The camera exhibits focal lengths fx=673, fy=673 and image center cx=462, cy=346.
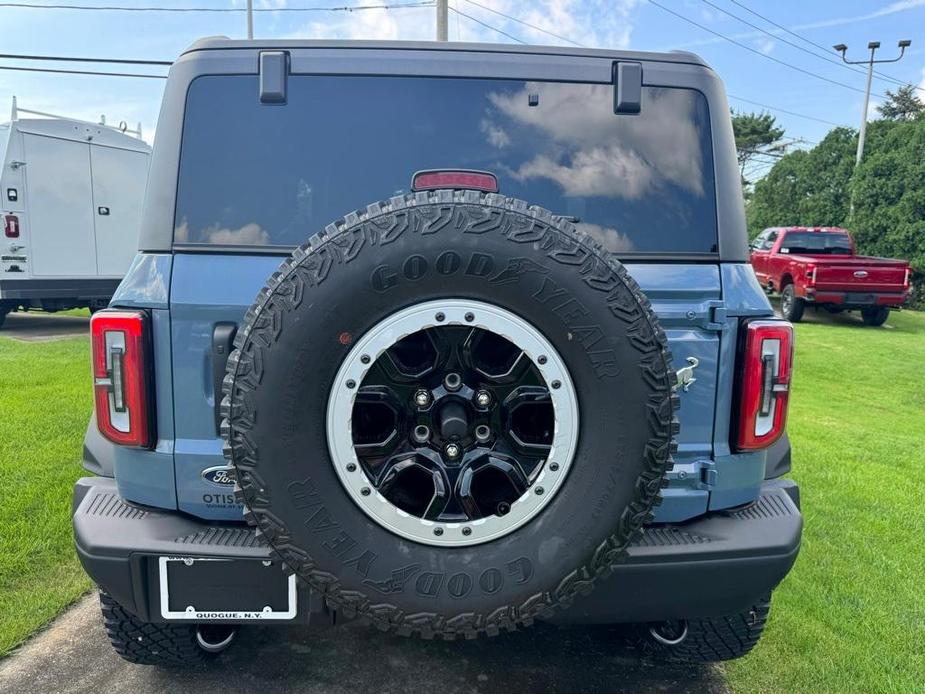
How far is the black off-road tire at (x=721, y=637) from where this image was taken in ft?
7.68

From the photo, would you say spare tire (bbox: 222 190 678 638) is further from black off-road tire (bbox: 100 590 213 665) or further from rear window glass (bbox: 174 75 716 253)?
black off-road tire (bbox: 100 590 213 665)

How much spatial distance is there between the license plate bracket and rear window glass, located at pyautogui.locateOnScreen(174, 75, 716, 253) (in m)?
0.94

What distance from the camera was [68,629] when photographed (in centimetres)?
272

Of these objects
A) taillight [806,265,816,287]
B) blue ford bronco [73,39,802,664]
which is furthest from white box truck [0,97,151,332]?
taillight [806,265,816,287]

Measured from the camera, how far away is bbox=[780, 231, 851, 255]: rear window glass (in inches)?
577

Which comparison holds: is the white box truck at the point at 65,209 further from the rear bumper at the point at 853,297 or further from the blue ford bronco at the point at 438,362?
the rear bumper at the point at 853,297

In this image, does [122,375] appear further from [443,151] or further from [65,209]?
[65,209]

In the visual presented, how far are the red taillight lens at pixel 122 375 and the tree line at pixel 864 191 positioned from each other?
21.7 metres

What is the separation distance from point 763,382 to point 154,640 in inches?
84.7

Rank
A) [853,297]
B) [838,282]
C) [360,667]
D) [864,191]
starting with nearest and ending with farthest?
[360,667] → [838,282] → [853,297] → [864,191]

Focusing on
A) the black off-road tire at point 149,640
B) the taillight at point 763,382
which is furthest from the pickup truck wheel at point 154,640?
the taillight at point 763,382

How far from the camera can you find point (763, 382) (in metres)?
2.00

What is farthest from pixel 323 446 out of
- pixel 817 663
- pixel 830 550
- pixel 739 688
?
pixel 830 550

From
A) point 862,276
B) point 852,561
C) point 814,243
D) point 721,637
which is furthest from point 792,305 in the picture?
point 721,637
